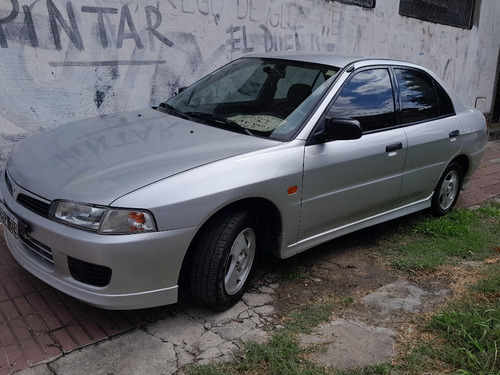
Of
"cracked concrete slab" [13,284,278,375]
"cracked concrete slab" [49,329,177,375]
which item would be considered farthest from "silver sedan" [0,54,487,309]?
"cracked concrete slab" [49,329,177,375]

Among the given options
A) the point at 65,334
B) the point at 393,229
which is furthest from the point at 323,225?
the point at 65,334

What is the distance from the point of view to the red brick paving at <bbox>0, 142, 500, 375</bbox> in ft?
9.50

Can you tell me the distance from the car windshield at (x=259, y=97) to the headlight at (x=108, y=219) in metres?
1.18

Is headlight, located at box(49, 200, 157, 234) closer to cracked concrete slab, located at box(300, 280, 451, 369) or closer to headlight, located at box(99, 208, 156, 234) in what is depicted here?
headlight, located at box(99, 208, 156, 234)

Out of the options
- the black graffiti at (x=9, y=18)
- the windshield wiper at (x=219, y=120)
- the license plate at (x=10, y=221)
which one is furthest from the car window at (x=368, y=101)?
the black graffiti at (x=9, y=18)

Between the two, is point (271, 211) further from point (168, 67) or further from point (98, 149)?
point (168, 67)

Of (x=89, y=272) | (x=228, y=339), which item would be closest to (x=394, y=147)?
(x=228, y=339)

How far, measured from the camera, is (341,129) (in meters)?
3.68

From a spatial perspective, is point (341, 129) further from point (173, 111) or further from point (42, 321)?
point (42, 321)

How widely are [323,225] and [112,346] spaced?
1.76 meters

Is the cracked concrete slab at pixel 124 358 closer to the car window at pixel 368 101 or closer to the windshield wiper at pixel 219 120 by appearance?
the windshield wiper at pixel 219 120

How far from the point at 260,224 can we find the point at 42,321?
5.00 ft

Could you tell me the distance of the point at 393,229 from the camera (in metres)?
5.25

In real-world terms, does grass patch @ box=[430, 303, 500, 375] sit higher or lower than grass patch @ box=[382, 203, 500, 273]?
higher
